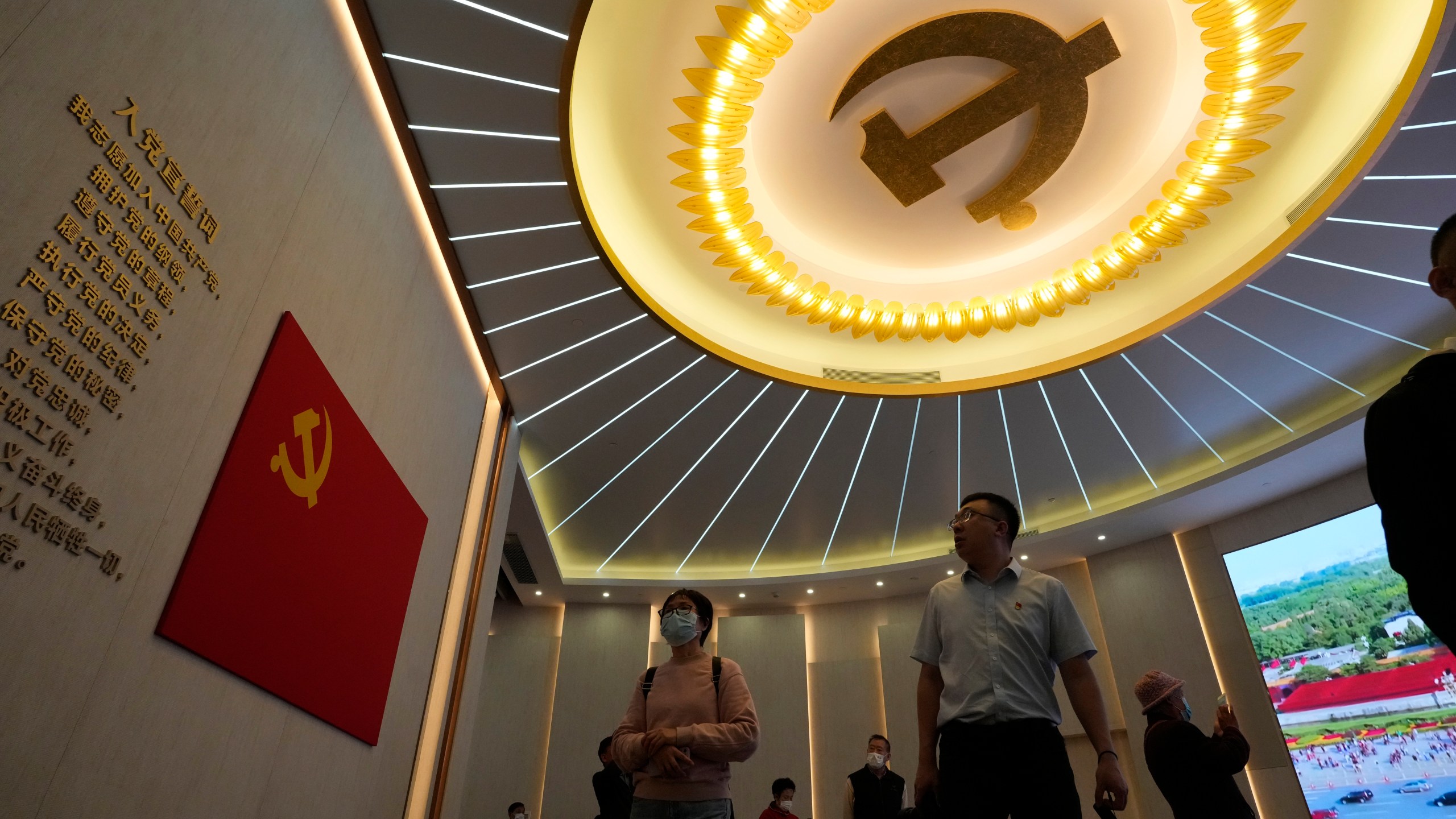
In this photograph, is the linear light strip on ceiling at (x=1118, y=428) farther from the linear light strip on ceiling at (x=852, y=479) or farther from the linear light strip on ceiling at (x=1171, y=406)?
the linear light strip on ceiling at (x=852, y=479)

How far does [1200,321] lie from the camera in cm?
496

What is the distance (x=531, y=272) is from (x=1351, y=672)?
6.96m

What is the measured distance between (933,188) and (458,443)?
322 centimetres

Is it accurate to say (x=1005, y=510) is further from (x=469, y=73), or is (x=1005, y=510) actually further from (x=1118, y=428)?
(x=1118, y=428)

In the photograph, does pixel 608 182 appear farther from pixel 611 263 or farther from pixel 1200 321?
pixel 1200 321

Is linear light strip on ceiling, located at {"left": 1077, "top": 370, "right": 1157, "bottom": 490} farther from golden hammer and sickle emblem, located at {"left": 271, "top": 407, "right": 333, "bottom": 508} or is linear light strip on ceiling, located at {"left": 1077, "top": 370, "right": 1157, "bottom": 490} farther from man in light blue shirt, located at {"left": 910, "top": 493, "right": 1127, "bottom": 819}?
golden hammer and sickle emblem, located at {"left": 271, "top": 407, "right": 333, "bottom": 508}

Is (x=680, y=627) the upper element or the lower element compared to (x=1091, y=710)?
upper

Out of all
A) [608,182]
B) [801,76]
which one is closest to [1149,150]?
[801,76]

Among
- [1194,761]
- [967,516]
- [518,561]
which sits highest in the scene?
[518,561]

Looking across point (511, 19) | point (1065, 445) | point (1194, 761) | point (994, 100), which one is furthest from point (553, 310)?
point (1065, 445)

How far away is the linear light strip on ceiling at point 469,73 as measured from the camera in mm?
3035

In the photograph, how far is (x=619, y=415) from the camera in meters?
5.63

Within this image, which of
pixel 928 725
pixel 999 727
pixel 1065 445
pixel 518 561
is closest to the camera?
pixel 999 727

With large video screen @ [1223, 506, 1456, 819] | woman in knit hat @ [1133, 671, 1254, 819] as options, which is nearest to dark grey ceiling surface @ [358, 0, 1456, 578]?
large video screen @ [1223, 506, 1456, 819]
